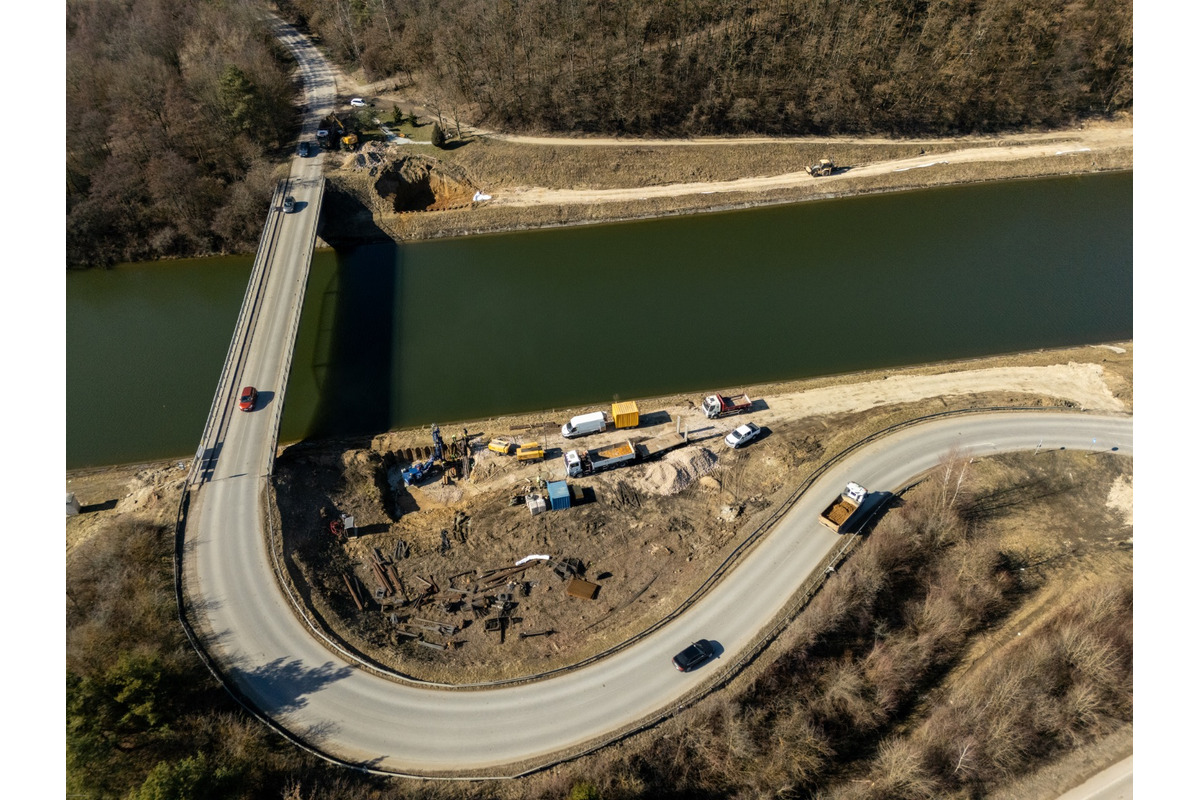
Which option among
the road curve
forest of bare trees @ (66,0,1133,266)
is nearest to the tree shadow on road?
the road curve

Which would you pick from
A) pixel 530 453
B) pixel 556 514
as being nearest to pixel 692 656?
pixel 556 514

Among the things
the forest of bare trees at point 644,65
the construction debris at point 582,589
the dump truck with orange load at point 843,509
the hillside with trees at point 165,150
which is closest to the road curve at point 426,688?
the dump truck with orange load at point 843,509

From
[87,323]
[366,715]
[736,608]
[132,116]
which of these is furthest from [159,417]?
[736,608]

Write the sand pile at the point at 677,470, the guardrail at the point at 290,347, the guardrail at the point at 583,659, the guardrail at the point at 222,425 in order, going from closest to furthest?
the guardrail at the point at 222,425
the guardrail at the point at 583,659
the guardrail at the point at 290,347
the sand pile at the point at 677,470

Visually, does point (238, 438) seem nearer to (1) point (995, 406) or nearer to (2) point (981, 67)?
(1) point (995, 406)

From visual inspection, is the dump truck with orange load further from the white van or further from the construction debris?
the white van

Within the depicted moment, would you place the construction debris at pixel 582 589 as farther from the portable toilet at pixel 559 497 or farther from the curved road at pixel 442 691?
the portable toilet at pixel 559 497
